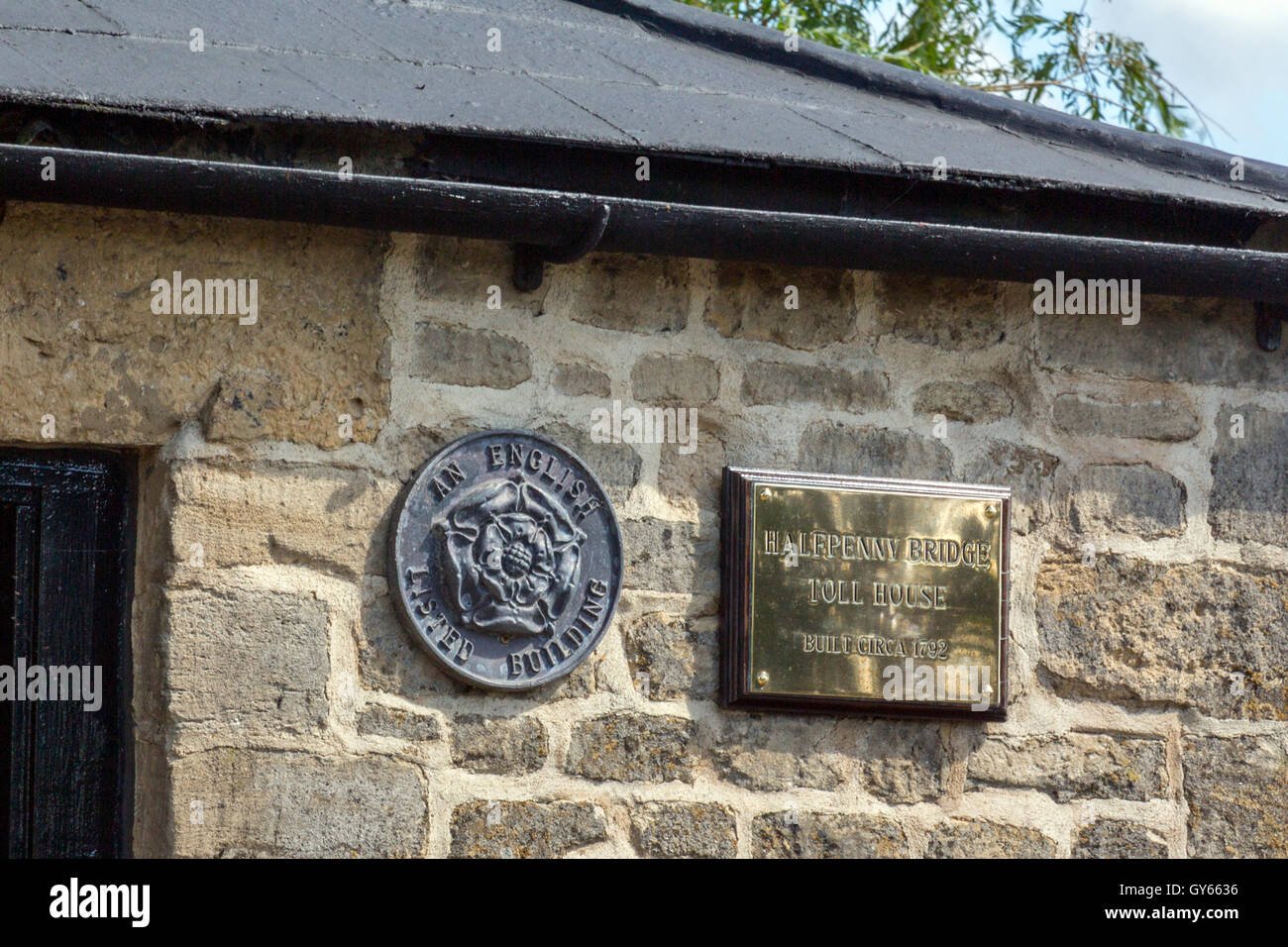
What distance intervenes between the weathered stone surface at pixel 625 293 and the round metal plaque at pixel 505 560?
0.28 m

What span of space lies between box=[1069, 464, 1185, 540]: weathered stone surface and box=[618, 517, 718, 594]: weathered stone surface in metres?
0.78

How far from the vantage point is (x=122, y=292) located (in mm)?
2613

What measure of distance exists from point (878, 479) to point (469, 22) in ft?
4.68

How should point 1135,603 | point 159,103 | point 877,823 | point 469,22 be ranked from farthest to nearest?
point 469,22, point 1135,603, point 877,823, point 159,103

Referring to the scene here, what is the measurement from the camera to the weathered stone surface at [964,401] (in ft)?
10.1

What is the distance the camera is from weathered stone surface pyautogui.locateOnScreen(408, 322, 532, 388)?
2785 mm

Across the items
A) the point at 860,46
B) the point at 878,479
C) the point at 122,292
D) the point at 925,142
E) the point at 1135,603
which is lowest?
the point at 1135,603

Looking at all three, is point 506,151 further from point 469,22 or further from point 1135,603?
point 1135,603

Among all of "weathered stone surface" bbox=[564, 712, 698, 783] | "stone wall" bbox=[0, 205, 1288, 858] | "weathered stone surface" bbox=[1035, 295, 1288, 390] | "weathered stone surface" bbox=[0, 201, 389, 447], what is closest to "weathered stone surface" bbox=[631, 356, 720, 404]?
"stone wall" bbox=[0, 205, 1288, 858]

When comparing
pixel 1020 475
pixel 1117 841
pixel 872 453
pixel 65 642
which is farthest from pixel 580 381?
pixel 1117 841

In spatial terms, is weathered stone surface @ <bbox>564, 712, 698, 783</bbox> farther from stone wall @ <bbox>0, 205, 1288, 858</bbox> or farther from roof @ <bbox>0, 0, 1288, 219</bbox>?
roof @ <bbox>0, 0, 1288, 219</bbox>

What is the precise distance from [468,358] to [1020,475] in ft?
3.76

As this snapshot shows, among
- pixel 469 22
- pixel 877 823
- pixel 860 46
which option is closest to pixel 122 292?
pixel 469 22

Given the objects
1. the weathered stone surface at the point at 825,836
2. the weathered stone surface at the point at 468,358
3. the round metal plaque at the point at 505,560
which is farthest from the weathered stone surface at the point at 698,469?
the weathered stone surface at the point at 825,836
